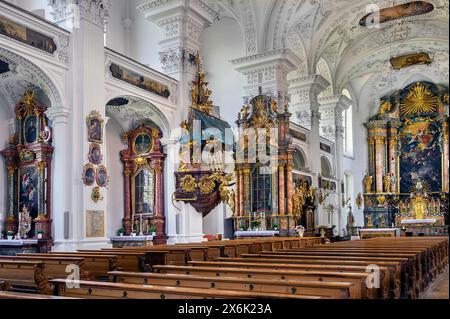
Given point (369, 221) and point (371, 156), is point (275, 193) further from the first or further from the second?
point (371, 156)

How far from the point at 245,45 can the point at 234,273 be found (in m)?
14.8

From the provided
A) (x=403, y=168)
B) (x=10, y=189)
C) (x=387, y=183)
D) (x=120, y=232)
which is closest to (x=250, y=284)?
(x=10, y=189)

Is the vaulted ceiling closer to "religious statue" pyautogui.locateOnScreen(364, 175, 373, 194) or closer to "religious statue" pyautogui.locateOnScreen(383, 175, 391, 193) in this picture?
"religious statue" pyautogui.locateOnScreen(383, 175, 391, 193)

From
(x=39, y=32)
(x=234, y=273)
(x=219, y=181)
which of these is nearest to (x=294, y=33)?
(x=219, y=181)

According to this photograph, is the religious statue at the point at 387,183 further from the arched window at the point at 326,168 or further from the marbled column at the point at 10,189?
the marbled column at the point at 10,189

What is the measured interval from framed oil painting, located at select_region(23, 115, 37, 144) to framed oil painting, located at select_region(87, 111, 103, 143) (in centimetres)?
133

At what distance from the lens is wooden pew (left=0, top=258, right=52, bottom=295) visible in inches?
236

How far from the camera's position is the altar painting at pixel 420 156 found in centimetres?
2584

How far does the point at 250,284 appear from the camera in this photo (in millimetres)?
4234

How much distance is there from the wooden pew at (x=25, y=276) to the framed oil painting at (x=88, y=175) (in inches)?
180

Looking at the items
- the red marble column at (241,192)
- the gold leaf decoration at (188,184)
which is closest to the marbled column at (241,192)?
the red marble column at (241,192)

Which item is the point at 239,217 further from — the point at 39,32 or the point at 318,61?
the point at 39,32

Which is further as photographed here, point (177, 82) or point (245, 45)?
point (245, 45)

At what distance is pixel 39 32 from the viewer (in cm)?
1048
